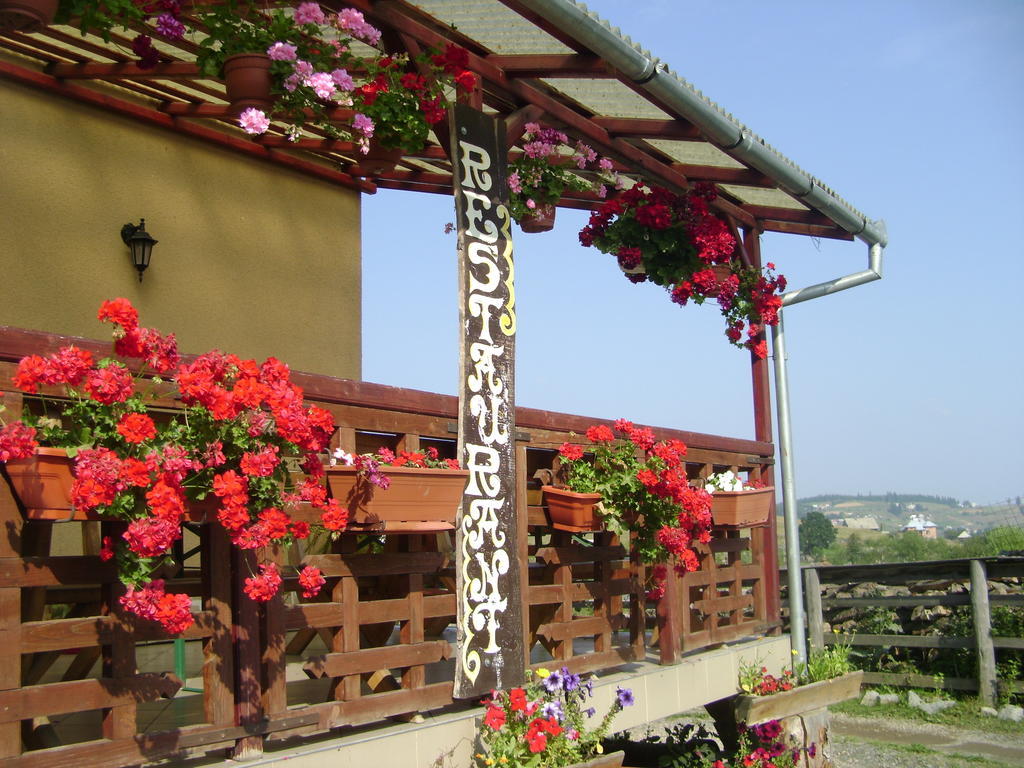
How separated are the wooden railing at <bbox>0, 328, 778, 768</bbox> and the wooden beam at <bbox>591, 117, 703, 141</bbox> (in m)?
1.73

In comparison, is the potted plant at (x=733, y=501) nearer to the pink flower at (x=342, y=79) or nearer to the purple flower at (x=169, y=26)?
the pink flower at (x=342, y=79)

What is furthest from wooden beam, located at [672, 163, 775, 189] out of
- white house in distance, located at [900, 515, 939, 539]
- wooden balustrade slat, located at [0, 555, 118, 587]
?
white house in distance, located at [900, 515, 939, 539]


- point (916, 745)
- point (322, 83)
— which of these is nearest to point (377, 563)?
point (322, 83)

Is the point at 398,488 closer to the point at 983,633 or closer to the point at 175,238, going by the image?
the point at 175,238

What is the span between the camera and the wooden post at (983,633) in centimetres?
1038

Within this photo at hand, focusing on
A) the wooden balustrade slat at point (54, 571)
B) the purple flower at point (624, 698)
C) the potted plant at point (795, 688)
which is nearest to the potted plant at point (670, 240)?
the potted plant at point (795, 688)

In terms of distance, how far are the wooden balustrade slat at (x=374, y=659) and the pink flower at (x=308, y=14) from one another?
98.4 inches

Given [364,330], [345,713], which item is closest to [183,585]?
[345,713]

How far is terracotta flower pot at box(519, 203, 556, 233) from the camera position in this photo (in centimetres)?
613

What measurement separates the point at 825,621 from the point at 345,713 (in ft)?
31.4

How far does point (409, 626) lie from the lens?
4488 mm

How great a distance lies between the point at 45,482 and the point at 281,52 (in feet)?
6.71

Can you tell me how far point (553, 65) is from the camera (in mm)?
5430

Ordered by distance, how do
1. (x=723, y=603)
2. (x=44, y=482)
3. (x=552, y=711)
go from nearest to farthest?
(x=44, y=482) < (x=552, y=711) < (x=723, y=603)
